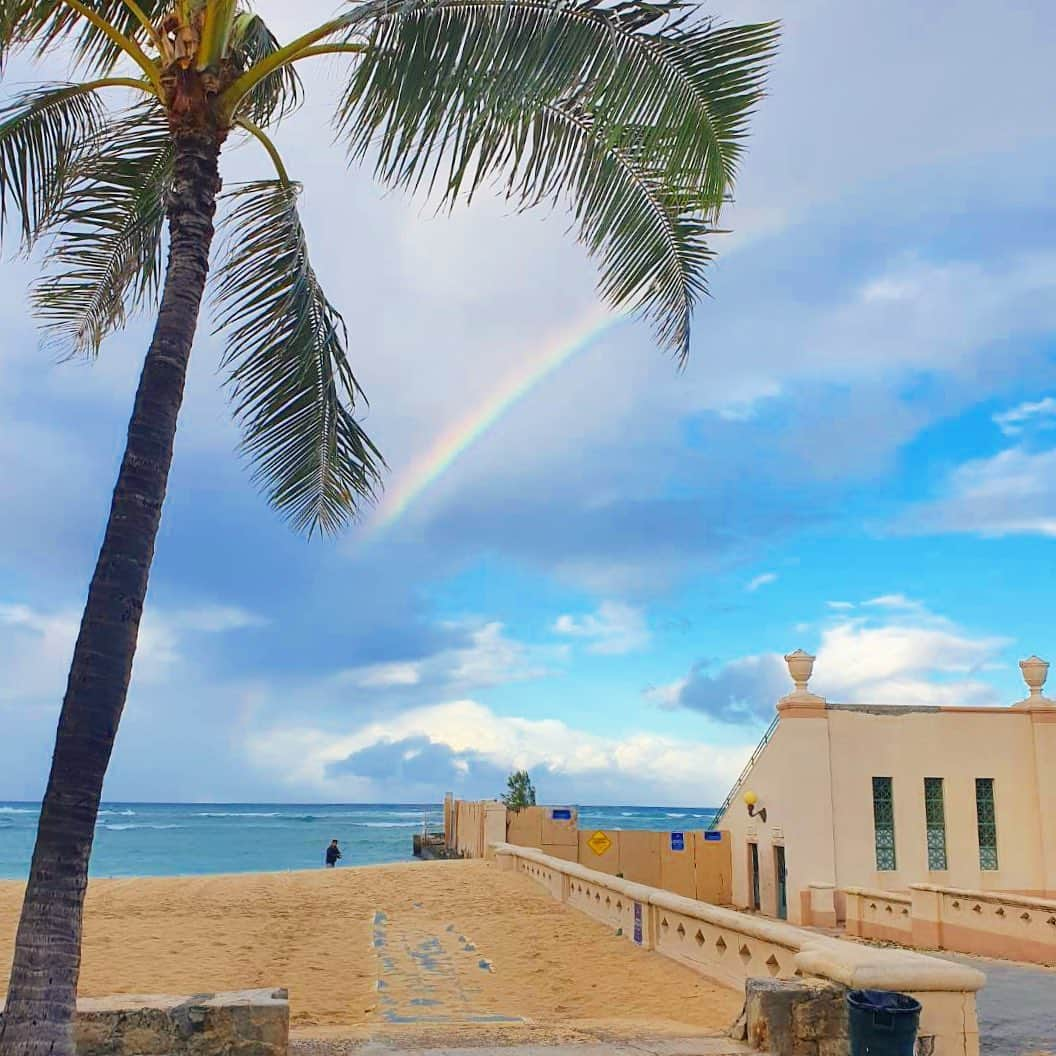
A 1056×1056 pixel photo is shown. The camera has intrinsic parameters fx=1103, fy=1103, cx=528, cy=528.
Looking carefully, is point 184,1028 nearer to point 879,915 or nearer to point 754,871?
point 879,915

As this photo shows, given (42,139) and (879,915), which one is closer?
(42,139)

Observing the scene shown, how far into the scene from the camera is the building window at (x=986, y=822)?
22.8 m

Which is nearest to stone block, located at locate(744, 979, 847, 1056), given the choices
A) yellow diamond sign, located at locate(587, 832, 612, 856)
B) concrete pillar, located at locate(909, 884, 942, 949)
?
concrete pillar, located at locate(909, 884, 942, 949)

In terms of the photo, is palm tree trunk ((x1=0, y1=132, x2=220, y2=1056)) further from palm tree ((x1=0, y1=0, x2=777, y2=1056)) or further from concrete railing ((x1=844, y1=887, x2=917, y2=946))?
concrete railing ((x1=844, y1=887, x2=917, y2=946))

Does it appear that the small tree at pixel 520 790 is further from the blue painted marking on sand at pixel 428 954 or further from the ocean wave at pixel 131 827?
the ocean wave at pixel 131 827

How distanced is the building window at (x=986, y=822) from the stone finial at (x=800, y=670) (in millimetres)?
4084

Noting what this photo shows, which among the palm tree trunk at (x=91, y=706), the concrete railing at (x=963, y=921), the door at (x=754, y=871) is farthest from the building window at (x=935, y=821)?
the palm tree trunk at (x=91, y=706)

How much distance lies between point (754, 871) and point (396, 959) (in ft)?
47.3

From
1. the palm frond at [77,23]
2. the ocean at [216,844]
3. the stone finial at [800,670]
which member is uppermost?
the palm frond at [77,23]

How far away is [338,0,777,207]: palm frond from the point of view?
6312 mm

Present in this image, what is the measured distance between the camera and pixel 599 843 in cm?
2734

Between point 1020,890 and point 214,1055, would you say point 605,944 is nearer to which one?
point 214,1055

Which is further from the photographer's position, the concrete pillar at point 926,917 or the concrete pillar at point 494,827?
the concrete pillar at point 494,827

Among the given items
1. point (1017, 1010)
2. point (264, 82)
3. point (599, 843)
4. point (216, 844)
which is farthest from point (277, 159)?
point (216, 844)
